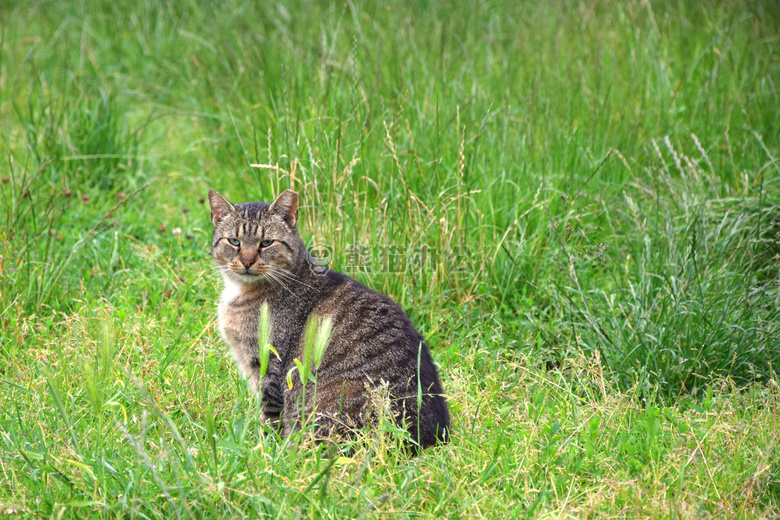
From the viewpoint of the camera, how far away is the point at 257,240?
3322mm

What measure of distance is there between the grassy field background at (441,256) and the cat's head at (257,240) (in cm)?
48

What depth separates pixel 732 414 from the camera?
2.86m

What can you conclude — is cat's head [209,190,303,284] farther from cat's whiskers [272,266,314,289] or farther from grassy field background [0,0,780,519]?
grassy field background [0,0,780,519]

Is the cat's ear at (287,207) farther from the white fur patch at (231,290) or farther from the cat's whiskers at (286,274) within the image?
the white fur patch at (231,290)

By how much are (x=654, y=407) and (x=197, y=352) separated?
2.19 meters

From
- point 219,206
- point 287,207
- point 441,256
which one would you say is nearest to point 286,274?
point 287,207

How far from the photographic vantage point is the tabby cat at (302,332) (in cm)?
272

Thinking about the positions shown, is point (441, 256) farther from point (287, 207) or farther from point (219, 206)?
point (219, 206)

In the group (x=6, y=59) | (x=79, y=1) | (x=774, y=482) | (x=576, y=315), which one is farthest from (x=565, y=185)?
(x=79, y=1)

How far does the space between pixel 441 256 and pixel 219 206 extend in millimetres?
1238

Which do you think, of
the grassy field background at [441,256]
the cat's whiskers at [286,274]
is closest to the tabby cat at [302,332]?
the cat's whiskers at [286,274]

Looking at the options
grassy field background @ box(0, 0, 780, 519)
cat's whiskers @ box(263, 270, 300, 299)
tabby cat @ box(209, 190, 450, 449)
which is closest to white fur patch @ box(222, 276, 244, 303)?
tabby cat @ box(209, 190, 450, 449)

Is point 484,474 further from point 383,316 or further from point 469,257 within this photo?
point 469,257

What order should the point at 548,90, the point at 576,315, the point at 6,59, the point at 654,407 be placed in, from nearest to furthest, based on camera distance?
the point at 654,407
the point at 576,315
the point at 548,90
the point at 6,59
